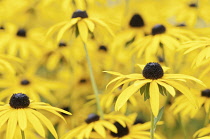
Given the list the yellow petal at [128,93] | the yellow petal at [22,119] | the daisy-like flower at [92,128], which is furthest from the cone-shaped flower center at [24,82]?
the yellow petal at [128,93]

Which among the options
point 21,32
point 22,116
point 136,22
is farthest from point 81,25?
point 21,32

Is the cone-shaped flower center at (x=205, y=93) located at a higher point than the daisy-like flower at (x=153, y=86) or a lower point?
higher

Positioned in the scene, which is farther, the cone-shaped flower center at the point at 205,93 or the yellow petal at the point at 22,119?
the cone-shaped flower center at the point at 205,93

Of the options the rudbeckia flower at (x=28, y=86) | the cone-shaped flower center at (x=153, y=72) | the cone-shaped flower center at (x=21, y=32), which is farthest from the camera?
the cone-shaped flower center at (x=21, y=32)

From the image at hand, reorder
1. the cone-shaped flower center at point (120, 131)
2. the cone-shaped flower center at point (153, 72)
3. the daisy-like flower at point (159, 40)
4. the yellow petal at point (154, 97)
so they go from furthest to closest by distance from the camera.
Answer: the daisy-like flower at point (159, 40) < the cone-shaped flower center at point (120, 131) < the cone-shaped flower center at point (153, 72) < the yellow petal at point (154, 97)

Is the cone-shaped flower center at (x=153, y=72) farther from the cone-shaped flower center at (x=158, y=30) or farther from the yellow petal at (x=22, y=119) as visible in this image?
the cone-shaped flower center at (x=158, y=30)

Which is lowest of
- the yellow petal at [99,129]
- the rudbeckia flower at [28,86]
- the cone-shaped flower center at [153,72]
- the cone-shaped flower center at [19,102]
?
the yellow petal at [99,129]

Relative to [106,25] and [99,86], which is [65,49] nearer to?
[99,86]
